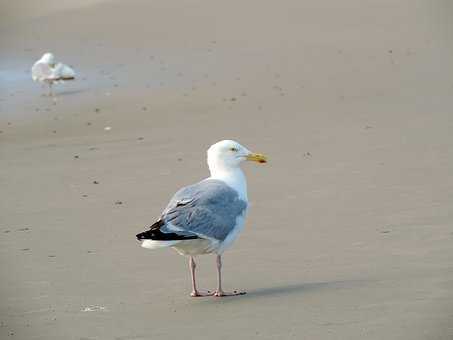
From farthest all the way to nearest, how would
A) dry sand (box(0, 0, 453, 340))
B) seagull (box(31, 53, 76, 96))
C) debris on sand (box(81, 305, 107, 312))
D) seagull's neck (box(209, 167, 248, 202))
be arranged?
seagull (box(31, 53, 76, 96)) < seagull's neck (box(209, 167, 248, 202)) < debris on sand (box(81, 305, 107, 312)) < dry sand (box(0, 0, 453, 340))

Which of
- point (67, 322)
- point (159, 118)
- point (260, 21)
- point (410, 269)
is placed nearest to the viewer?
point (67, 322)

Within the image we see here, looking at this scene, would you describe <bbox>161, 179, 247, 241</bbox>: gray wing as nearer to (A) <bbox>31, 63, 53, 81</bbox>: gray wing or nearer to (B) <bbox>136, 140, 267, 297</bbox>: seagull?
(B) <bbox>136, 140, 267, 297</bbox>: seagull

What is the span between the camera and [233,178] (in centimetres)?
774

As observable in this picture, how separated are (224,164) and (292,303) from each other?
4.69ft

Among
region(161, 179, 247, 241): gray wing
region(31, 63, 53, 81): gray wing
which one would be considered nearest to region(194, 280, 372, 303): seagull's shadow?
region(161, 179, 247, 241): gray wing

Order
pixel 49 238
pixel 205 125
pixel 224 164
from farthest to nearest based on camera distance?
pixel 205 125 < pixel 49 238 < pixel 224 164

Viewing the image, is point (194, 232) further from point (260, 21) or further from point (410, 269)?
point (260, 21)

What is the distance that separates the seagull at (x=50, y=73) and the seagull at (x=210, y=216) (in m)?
11.4

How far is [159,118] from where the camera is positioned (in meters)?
15.3

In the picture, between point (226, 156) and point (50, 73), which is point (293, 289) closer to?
point (226, 156)

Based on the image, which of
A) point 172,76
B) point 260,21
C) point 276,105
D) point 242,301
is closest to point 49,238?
point 242,301

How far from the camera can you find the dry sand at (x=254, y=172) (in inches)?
266

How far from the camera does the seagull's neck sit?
769 centimetres

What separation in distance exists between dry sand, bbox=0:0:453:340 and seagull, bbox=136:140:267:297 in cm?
34
